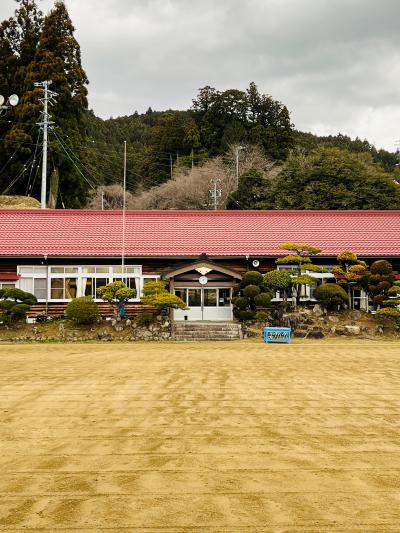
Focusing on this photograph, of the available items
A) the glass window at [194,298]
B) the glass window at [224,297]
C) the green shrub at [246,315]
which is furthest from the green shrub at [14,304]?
the green shrub at [246,315]

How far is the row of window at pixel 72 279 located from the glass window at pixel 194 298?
5.33ft

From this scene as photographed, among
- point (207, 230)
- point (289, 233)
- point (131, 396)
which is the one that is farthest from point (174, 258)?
point (131, 396)

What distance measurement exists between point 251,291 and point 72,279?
24.4 ft

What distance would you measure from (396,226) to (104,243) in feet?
45.2

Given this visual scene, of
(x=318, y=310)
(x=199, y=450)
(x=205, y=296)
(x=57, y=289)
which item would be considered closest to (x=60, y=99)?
(x=57, y=289)

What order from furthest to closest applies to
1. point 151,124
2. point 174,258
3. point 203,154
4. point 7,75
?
point 151,124, point 203,154, point 7,75, point 174,258

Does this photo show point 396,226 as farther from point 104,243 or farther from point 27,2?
point 27,2

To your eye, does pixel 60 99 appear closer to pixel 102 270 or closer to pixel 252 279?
pixel 102 270

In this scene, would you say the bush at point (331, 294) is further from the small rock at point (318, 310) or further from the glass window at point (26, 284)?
the glass window at point (26, 284)

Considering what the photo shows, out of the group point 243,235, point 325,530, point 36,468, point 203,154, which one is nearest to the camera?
point 325,530

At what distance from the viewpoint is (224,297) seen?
20.6m

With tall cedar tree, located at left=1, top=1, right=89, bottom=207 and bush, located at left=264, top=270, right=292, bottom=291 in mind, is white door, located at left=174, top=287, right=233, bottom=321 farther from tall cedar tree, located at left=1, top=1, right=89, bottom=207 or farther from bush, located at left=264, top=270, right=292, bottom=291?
tall cedar tree, located at left=1, top=1, right=89, bottom=207

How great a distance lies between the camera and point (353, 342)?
643 inches

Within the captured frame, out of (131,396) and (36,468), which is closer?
(36,468)
